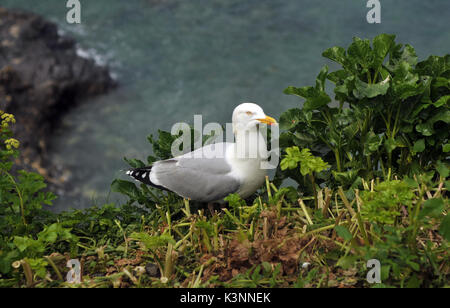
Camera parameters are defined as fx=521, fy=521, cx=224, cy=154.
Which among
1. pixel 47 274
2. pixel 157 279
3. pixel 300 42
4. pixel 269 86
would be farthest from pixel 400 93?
pixel 300 42

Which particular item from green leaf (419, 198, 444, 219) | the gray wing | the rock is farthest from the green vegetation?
the rock

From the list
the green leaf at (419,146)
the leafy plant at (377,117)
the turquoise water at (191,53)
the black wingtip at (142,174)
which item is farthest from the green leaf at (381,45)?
the turquoise water at (191,53)

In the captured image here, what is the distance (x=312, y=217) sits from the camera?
256 cm

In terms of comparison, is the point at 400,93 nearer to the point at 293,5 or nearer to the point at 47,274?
the point at 47,274

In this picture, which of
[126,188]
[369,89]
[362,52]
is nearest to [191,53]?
[126,188]

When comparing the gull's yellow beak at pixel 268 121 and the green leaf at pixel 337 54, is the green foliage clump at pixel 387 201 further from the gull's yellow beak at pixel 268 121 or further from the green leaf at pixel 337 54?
the green leaf at pixel 337 54

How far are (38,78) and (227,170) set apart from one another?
3641 mm

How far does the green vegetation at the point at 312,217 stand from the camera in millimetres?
2105

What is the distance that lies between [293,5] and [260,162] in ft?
16.8

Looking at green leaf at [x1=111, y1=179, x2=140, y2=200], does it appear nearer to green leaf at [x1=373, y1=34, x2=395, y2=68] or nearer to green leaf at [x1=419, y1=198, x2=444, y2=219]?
green leaf at [x1=373, y1=34, x2=395, y2=68]

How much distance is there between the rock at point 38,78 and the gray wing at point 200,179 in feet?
8.91

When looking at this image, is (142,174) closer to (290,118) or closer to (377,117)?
(290,118)
